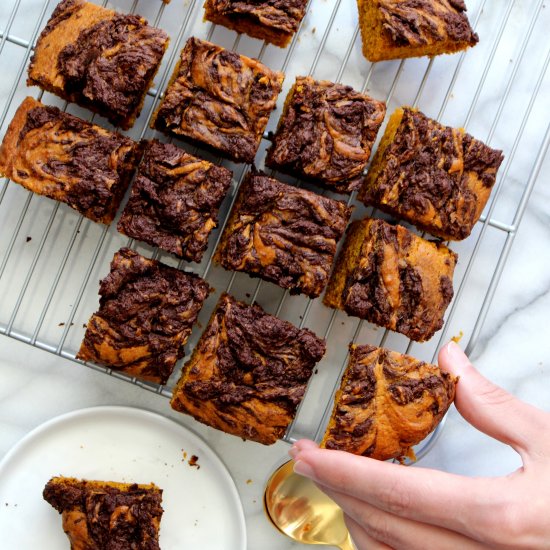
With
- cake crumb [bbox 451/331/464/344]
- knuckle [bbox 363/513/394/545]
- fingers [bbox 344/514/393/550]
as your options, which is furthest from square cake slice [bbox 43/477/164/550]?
cake crumb [bbox 451/331/464/344]

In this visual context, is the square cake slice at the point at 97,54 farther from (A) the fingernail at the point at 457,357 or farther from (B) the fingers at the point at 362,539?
(B) the fingers at the point at 362,539

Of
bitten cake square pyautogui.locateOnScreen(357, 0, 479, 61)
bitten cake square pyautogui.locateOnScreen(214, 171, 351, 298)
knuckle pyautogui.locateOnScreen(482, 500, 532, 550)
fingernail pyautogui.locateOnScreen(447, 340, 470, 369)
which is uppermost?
bitten cake square pyautogui.locateOnScreen(357, 0, 479, 61)

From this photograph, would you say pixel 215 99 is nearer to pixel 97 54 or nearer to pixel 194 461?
pixel 97 54

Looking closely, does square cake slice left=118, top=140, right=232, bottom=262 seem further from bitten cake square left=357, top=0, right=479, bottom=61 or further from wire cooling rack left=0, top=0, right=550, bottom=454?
bitten cake square left=357, top=0, right=479, bottom=61

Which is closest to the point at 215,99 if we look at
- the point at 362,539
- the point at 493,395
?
the point at 493,395

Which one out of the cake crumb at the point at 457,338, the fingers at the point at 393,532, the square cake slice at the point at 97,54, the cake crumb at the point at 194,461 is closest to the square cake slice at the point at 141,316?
the cake crumb at the point at 194,461

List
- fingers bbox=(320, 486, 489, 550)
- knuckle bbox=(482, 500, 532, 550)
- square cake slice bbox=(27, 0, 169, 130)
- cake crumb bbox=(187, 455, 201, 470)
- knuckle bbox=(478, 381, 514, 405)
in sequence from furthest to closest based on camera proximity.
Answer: cake crumb bbox=(187, 455, 201, 470)
square cake slice bbox=(27, 0, 169, 130)
knuckle bbox=(478, 381, 514, 405)
fingers bbox=(320, 486, 489, 550)
knuckle bbox=(482, 500, 532, 550)
